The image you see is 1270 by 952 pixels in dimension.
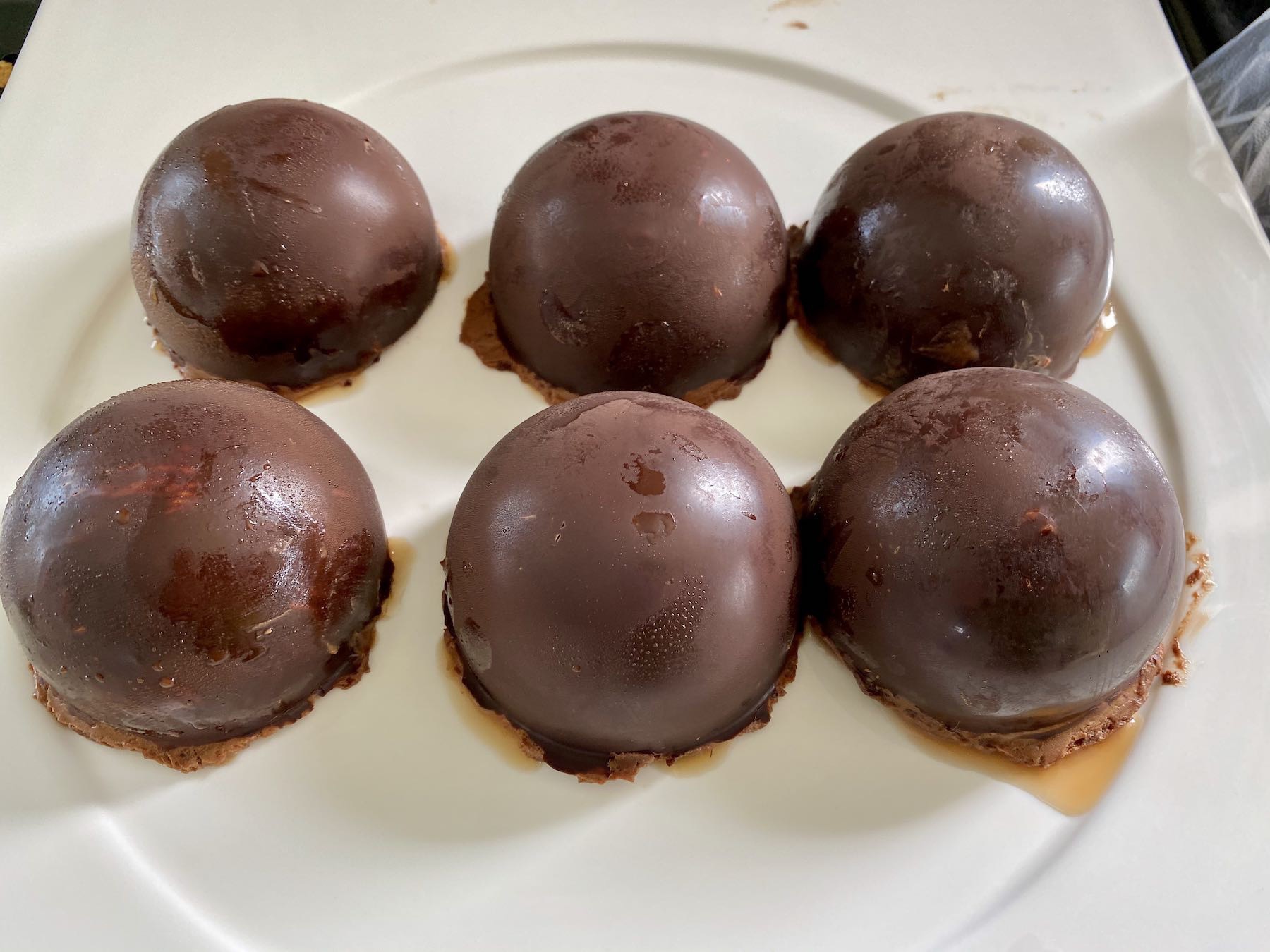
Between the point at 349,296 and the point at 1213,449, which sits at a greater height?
the point at 349,296

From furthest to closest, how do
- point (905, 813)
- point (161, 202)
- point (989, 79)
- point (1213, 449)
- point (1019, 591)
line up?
1. point (989, 79)
2. point (1213, 449)
3. point (161, 202)
4. point (905, 813)
5. point (1019, 591)

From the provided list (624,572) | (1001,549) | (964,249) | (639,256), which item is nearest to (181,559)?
(624,572)

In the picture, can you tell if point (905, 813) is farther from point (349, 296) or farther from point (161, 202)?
point (161, 202)

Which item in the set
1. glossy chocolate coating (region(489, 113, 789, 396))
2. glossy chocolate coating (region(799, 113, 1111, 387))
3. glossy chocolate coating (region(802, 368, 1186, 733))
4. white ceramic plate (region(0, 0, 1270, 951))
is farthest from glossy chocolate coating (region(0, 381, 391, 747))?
glossy chocolate coating (region(799, 113, 1111, 387))

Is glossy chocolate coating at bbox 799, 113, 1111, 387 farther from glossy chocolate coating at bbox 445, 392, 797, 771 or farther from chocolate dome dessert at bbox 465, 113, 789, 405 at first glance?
glossy chocolate coating at bbox 445, 392, 797, 771

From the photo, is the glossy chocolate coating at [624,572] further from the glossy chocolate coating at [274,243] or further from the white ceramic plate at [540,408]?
the glossy chocolate coating at [274,243]

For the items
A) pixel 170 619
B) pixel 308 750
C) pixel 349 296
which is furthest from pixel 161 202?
pixel 308 750
